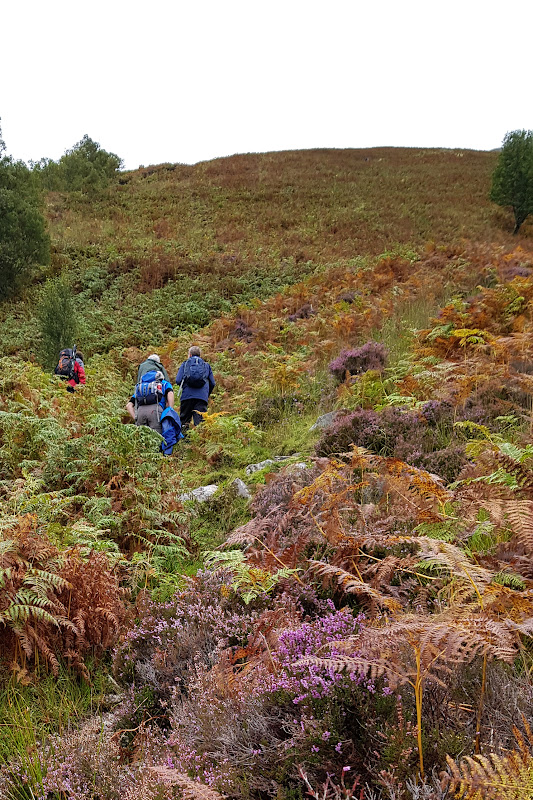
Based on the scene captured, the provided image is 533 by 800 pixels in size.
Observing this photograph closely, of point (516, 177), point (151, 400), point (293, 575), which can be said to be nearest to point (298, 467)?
point (293, 575)

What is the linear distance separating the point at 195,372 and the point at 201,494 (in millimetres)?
Answer: 3042

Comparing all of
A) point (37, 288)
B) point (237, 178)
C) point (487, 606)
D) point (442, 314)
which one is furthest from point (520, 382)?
point (237, 178)

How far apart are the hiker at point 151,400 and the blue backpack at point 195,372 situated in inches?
41.5

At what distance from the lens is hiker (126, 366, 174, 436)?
7.08 metres

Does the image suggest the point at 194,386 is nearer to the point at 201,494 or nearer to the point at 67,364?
the point at 201,494

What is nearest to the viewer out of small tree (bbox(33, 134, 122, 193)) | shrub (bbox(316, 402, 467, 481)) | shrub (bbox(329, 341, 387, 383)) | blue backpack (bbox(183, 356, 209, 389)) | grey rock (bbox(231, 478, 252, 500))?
shrub (bbox(316, 402, 467, 481))

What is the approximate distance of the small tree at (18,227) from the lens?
65.6 feet

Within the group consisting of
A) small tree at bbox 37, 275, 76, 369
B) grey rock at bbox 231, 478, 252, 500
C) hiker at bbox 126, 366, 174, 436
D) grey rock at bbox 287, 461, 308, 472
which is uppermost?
small tree at bbox 37, 275, 76, 369

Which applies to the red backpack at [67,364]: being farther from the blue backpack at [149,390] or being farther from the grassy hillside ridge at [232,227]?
the grassy hillside ridge at [232,227]

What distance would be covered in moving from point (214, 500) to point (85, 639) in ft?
7.57

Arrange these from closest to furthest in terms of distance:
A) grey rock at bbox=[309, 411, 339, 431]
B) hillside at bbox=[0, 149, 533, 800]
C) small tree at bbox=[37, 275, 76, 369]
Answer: hillside at bbox=[0, 149, 533, 800] < grey rock at bbox=[309, 411, 339, 431] < small tree at bbox=[37, 275, 76, 369]

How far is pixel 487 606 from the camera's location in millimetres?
1951

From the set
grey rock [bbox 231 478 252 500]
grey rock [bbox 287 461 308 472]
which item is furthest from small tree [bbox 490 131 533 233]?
grey rock [bbox 231 478 252 500]

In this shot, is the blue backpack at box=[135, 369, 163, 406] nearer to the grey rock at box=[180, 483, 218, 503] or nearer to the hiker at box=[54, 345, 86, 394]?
the grey rock at box=[180, 483, 218, 503]
